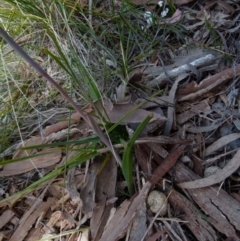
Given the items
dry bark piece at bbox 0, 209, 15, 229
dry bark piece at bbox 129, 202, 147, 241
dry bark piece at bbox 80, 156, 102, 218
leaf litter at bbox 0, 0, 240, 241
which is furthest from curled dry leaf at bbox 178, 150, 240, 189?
dry bark piece at bbox 0, 209, 15, 229

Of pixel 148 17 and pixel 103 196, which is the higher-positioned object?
pixel 148 17

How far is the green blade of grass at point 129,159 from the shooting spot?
0.86 meters

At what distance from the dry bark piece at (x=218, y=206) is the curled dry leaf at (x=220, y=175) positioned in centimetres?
1

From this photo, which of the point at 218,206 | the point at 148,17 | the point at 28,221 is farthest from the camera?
the point at 148,17

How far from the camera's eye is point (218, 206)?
89 centimetres

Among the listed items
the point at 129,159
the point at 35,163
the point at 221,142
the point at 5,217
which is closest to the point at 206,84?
the point at 221,142

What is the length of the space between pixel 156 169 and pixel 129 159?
87 mm

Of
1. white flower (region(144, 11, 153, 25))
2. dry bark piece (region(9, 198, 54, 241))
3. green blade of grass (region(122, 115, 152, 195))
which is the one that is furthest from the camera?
white flower (region(144, 11, 153, 25))

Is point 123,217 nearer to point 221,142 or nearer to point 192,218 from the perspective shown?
point 192,218

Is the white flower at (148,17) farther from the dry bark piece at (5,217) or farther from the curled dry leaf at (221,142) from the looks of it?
the dry bark piece at (5,217)

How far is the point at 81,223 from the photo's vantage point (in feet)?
3.16

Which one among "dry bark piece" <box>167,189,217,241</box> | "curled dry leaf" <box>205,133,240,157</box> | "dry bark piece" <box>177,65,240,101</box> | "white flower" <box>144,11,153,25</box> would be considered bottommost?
Result: "dry bark piece" <box>167,189,217,241</box>

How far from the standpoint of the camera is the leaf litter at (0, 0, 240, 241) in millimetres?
903

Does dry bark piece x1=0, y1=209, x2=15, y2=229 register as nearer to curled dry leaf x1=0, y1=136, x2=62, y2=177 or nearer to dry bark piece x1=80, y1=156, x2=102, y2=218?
curled dry leaf x1=0, y1=136, x2=62, y2=177
